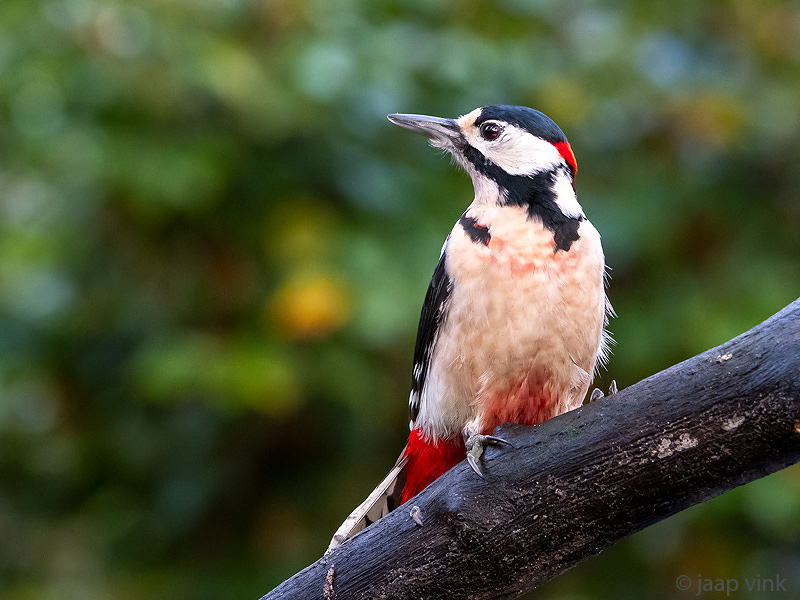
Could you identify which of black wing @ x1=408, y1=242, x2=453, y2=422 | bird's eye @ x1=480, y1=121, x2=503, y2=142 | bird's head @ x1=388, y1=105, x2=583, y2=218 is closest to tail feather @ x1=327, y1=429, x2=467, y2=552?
black wing @ x1=408, y1=242, x2=453, y2=422

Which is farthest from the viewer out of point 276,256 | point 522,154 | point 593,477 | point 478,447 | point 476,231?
point 276,256

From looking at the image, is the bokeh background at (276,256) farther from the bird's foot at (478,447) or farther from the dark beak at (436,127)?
the bird's foot at (478,447)

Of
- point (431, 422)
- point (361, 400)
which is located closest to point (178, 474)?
point (361, 400)

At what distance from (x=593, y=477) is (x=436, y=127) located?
1.22 m

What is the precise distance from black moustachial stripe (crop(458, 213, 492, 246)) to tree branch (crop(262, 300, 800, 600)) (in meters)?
0.52

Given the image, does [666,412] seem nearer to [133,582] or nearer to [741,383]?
[741,383]

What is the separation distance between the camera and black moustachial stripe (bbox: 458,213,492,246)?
2359mm

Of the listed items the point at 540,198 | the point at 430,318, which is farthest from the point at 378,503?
the point at 540,198

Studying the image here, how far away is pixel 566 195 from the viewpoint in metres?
2.46

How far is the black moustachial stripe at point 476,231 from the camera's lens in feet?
7.74

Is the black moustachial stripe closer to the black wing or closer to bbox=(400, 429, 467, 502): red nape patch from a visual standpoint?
the black wing

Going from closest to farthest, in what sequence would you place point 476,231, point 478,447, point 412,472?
point 478,447 < point 476,231 < point 412,472

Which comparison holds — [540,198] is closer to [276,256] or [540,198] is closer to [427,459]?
[427,459]

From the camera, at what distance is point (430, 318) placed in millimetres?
2523
